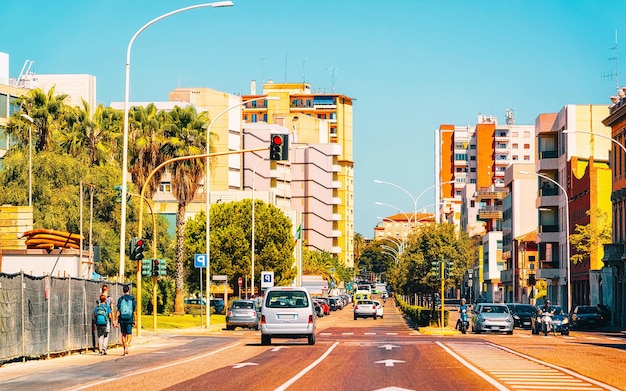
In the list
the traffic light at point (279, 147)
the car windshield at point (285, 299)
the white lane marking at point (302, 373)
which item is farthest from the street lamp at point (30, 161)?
the white lane marking at point (302, 373)

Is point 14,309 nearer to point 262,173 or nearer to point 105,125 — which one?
point 105,125

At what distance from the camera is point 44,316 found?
3078 cm

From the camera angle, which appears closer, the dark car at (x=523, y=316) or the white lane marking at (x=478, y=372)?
the white lane marking at (x=478, y=372)

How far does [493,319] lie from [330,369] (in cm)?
3014

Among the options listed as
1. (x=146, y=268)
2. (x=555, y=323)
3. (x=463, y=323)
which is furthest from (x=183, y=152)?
(x=555, y=323)

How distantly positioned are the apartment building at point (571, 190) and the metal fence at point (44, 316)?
5899cm

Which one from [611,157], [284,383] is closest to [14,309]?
[284,383]

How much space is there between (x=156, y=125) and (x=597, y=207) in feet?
122

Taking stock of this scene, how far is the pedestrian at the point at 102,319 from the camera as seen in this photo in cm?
3306

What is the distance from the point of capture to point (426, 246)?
261 ft

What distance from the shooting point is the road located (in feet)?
69.4

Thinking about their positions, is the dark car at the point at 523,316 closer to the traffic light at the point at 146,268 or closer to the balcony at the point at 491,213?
the traffic light at the point at 146,268

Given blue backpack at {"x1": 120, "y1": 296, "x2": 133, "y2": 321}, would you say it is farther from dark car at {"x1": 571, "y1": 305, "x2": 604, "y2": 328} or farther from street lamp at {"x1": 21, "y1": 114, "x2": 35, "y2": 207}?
dark car at {"x1": 571, "y1": 305, "x2": 604, "y2": 328}

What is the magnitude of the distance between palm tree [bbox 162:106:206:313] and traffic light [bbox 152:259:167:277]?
77.6ft
